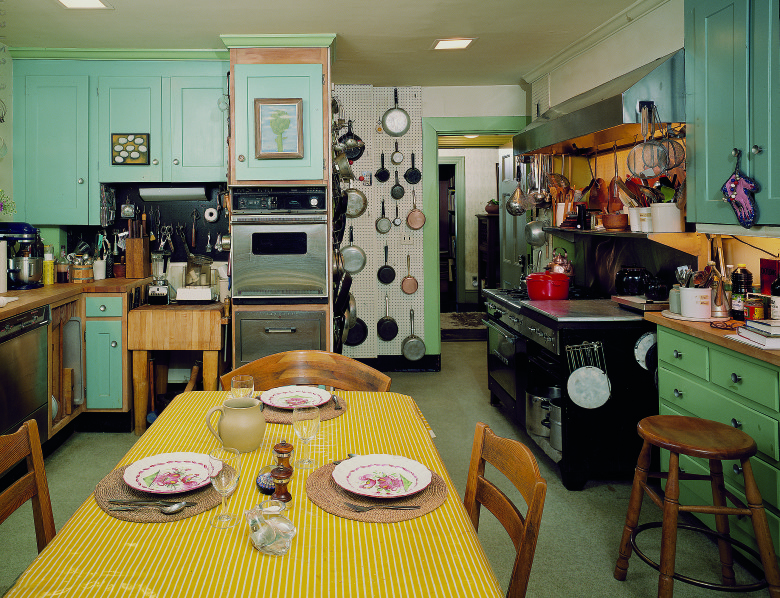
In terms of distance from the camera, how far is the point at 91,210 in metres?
4.45

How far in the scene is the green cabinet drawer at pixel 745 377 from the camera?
Answer: 2135 millimetres

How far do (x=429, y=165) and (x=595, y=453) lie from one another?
10.8 feet

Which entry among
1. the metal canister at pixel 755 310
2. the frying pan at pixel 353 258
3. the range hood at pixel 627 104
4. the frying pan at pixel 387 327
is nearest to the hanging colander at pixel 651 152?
the range hood at pixel 627 104

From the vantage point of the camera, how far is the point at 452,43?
4309 mm

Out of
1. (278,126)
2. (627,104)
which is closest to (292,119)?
(278,126)

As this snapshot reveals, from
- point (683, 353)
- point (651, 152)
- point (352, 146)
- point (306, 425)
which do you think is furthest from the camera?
point (352, 146)

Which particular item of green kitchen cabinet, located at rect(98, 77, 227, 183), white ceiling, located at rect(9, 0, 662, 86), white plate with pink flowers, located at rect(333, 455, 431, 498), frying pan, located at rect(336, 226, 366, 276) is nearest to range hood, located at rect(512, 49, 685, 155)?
white ceiling, located at rect(9, 0, 662, 86)

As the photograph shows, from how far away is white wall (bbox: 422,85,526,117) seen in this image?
5.67 metres

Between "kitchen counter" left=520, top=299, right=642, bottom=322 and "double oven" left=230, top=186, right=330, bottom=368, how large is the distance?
52.7 inches

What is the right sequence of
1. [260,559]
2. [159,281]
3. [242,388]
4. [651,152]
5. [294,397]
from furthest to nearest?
1. [159,281]
2. [651,152]
3. [294,397]
4. [242,388]
5. [260,559]

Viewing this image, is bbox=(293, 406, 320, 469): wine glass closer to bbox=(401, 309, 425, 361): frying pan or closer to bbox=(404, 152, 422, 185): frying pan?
bbox=(401, 309, 425, 361): frying pan

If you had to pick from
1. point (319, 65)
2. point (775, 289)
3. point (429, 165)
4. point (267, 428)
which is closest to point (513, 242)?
point (429, 165)

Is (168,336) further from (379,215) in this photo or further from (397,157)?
(397,157)

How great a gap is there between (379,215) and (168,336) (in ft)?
7.70
